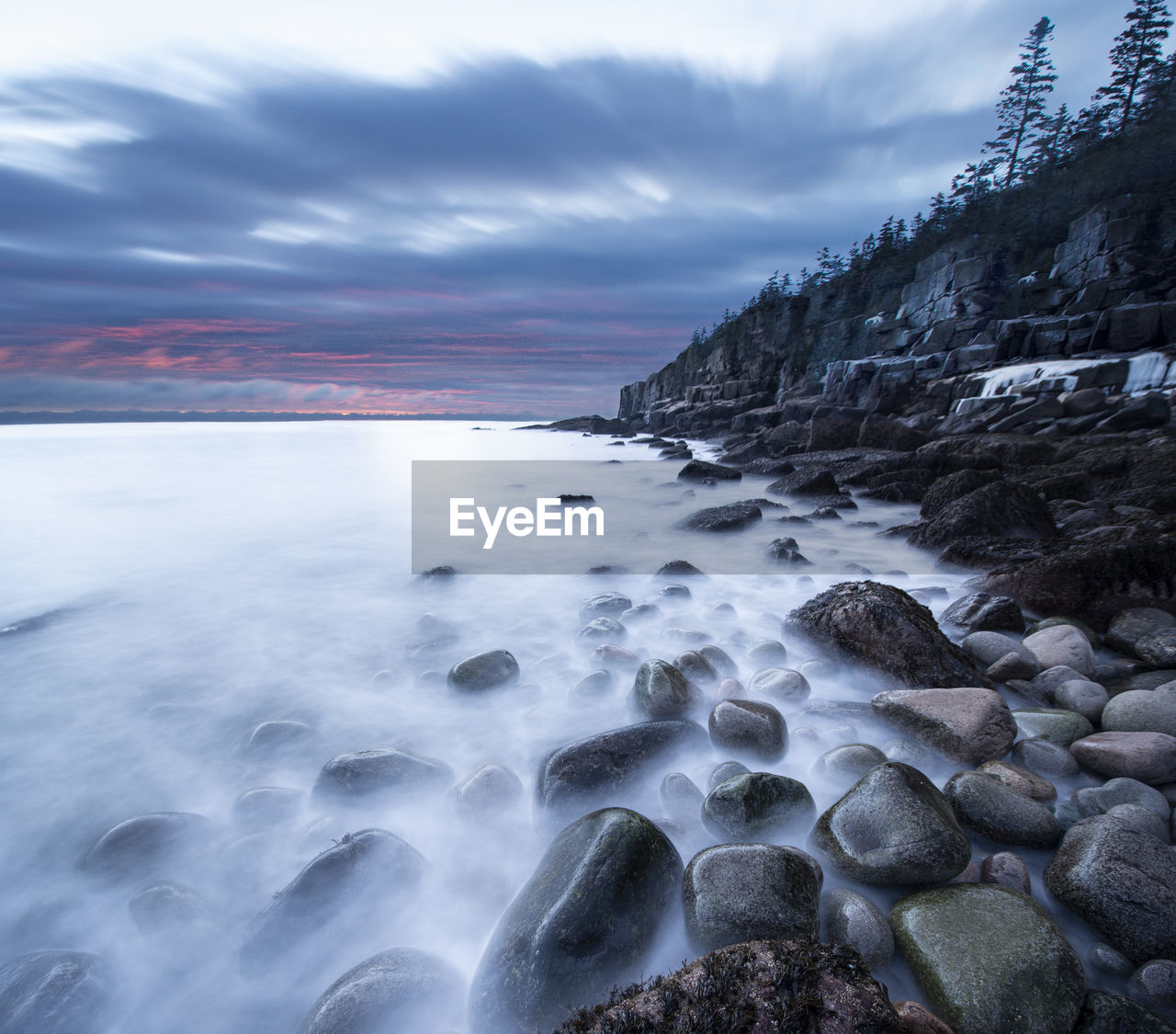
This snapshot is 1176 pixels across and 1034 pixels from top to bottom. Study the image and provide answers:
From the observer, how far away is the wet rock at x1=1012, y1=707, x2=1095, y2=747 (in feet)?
8.04

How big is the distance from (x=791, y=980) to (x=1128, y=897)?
1.30 meters

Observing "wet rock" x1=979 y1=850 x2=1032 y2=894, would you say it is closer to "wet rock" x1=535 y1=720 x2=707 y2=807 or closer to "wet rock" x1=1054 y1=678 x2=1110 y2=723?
"wet rock" x1=535 y1=720 x2=707 y2=807

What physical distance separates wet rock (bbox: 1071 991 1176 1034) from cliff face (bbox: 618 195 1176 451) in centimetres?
1632

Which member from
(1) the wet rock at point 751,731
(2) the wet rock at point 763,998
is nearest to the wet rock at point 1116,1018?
(2) the wet rock at point 763,998

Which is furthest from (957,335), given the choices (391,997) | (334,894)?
(391,997)

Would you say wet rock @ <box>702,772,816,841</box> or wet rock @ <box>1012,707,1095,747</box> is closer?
wet rock @ <box>702,772,816,841</box>

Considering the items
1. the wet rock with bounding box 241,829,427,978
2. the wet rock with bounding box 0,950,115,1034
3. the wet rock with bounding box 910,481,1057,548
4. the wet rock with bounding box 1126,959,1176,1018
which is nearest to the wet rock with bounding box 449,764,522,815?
the wet rock with bounding box 241,829,427,978

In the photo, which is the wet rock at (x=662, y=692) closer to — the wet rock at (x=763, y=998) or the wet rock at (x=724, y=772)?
the wet rock at (x=724, y=772)

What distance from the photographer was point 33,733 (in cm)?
294

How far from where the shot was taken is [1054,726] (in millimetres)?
2496

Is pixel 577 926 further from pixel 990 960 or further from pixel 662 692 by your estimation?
pixel 662 692

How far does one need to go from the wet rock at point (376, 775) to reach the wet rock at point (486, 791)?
0.16 metres

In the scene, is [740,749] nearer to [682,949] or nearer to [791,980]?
[682,949]

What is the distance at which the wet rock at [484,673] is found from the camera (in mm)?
3311
